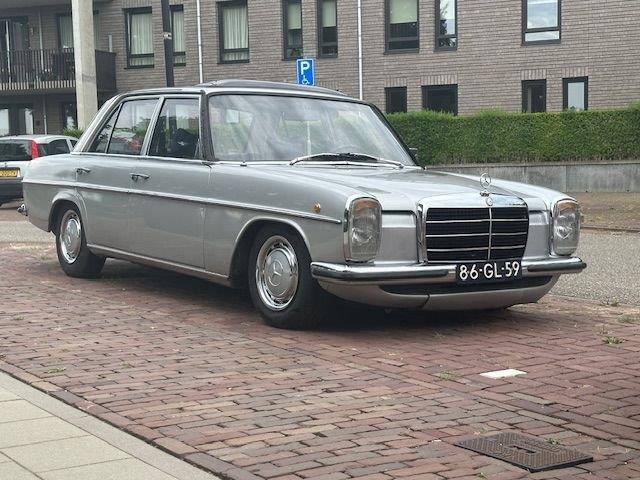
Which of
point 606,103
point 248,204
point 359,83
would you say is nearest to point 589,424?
point 248,204

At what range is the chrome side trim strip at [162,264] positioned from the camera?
804cm

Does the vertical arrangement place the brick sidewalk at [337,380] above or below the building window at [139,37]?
below

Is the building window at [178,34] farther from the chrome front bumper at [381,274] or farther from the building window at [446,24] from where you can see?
the chrome front bumper at [381,274]

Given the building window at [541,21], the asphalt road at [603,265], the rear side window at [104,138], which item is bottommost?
the asphalt road at [603,265]

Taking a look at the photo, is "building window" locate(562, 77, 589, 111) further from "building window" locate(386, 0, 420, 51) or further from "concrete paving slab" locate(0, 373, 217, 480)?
"concrete paving slab" locate(0, 373, 217, 480)

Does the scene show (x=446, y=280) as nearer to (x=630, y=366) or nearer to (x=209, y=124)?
(x=630, y=366)

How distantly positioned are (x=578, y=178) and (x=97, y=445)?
71.2 ft

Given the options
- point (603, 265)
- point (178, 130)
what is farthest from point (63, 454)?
point (603, 265)

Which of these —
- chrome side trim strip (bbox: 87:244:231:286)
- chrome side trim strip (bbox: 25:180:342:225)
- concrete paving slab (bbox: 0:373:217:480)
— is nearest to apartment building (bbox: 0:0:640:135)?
chrome side trim strip (bbox: 25:180:342:225)

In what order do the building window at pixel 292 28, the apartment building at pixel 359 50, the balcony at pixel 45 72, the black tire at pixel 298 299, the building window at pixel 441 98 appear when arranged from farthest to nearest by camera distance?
1. the balcony at pixel 45 72
2. the building window at pixel 292 28
3. the building window at pixel 441 98
4. the apartment building at pixel 359 50
5. the black tire at pixel 298 299

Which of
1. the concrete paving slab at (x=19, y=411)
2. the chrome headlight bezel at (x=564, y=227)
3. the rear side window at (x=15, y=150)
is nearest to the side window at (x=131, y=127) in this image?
the chrome headlight bezel at (x=564, y=227)

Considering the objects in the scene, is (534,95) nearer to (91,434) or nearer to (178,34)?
(178,34)

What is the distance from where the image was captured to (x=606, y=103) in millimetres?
28672

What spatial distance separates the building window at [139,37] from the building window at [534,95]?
13454 millimetres
